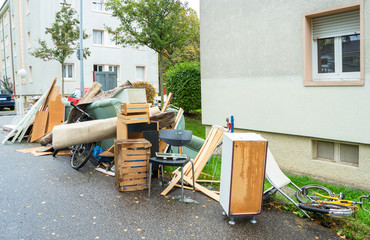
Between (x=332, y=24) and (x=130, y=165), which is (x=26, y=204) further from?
(x=332, y=24)

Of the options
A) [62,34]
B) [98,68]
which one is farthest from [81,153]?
[98,68]

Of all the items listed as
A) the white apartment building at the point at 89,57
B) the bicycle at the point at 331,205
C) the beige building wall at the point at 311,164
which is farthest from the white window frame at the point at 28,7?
the bicycle at the point at 331,205

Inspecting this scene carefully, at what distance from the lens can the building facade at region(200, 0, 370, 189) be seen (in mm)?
6332

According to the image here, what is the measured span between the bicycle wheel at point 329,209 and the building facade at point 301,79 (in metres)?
2.31

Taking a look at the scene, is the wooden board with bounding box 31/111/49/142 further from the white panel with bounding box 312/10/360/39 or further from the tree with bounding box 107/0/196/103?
the white panel with bounding box 312/10/360/39

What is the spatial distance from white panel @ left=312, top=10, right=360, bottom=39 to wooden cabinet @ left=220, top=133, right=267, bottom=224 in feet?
12.2

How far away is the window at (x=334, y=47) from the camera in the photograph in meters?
6.46

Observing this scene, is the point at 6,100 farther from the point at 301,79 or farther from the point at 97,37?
the point at 301,79

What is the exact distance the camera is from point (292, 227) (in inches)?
171

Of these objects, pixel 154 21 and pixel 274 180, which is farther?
pixel 154 21

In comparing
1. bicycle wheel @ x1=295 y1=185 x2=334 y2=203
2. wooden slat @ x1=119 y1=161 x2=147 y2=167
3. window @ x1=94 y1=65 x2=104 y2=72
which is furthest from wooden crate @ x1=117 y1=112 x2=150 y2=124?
window @ x1=94 y1=65 x2=104 y2=72

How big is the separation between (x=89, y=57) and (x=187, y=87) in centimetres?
1583

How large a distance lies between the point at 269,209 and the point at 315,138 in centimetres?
264

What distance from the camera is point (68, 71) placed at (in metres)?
27.0
